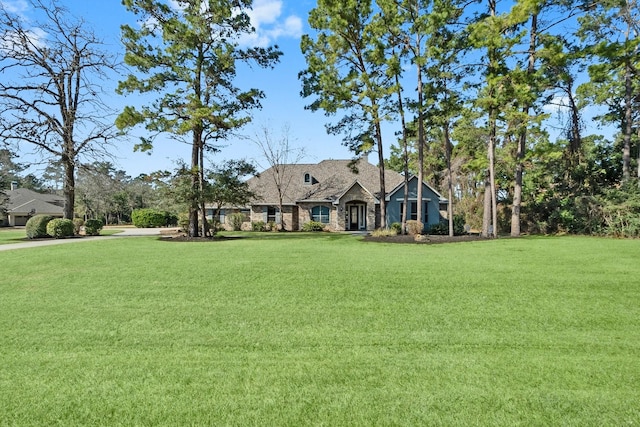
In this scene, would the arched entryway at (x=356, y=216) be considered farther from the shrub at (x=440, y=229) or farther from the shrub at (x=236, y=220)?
the shrub at (x=236, y=220)

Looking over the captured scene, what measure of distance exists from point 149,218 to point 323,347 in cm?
4049

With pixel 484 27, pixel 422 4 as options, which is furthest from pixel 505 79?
pixel 422 4

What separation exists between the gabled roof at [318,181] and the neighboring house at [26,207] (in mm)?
29819

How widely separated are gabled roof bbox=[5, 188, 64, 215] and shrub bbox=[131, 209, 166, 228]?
15.3 meters

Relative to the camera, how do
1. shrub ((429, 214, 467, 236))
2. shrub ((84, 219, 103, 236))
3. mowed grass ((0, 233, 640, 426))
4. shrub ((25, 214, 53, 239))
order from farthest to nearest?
shrub ((429, 214, 467, 236)) < shrub ((84, 219, 103, 236)) < shrub ((25, 214, 53, 239)) < mowed grass ((0, 233, 640, 426))

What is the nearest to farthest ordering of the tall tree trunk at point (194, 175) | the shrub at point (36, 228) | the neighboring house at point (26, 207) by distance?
1. the tall tree trunk at point (194, 175)
2. the shrub at point (36, 228)
3. the neighboring house at point (26, 207)

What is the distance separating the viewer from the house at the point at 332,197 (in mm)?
27375

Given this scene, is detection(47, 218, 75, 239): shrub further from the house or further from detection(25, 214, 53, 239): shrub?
the house

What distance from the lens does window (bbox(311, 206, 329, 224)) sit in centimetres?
2894

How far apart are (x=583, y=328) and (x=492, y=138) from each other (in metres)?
15.3

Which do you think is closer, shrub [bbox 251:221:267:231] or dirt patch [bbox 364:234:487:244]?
dirt patch [bbox 364:234:487:244]

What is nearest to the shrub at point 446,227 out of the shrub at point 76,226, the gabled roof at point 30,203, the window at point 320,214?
the window at point 320,214

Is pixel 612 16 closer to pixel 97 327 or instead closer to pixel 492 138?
pixel 492 138

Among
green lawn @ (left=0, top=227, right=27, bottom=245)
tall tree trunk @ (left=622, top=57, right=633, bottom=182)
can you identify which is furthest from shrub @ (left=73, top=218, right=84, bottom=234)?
tall tree trunk @ (left=622, top=57, right=633, bottom=182)
